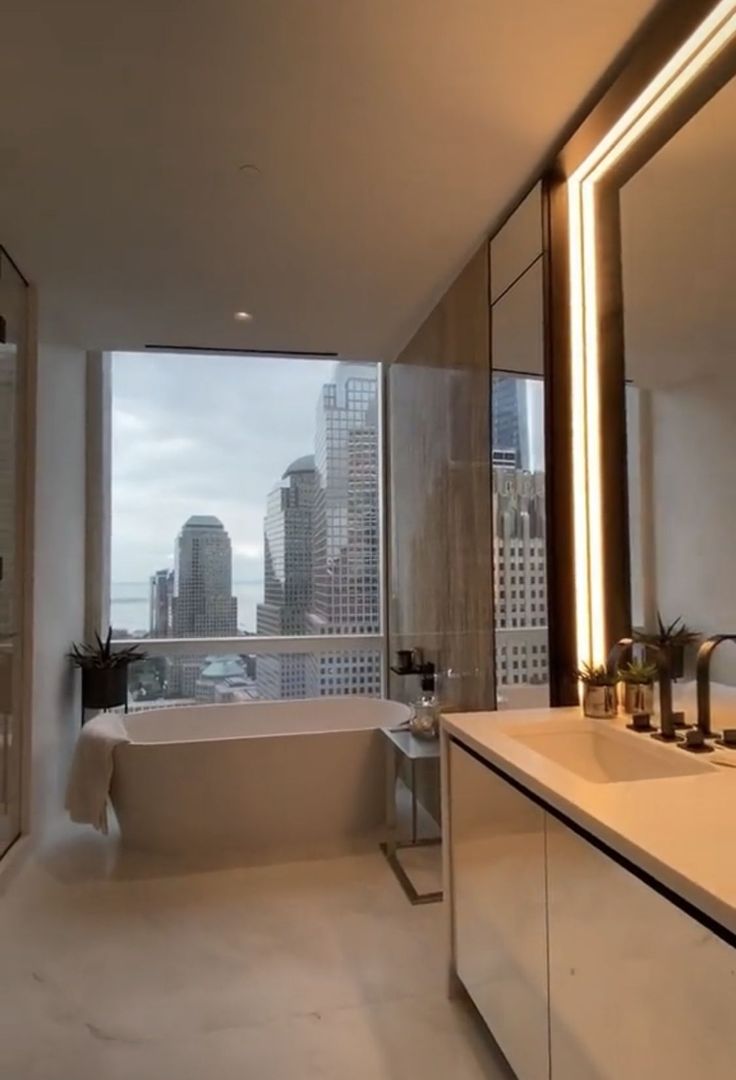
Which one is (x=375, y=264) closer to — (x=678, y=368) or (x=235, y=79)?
(x=235, y=79)

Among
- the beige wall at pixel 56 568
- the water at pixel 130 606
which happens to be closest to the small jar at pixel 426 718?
the beige wall at pixel 56 568

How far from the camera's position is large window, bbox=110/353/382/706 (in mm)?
4199

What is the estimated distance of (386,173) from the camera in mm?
2180

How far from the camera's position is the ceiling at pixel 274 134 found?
1581 millimetres

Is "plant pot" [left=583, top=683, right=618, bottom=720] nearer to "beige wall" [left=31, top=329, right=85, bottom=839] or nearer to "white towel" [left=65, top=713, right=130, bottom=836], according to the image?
"white towel" [left=65, top=713, right=130, bottom=836]

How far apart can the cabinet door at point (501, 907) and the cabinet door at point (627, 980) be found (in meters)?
0.07

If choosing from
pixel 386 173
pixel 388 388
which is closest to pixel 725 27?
pixel 386 173

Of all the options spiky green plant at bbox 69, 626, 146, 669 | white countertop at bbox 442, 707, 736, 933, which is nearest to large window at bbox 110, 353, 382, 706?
spiky green plant at bbox 69, 626, 146, 669

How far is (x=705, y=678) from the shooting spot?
1.52 metres

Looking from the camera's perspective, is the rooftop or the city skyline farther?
the rooftop

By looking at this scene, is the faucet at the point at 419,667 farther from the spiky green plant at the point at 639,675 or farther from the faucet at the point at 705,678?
the faucet at the point at 705,678

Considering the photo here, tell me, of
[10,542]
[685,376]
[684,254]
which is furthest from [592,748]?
[10,542]

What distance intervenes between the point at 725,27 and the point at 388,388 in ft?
9.81

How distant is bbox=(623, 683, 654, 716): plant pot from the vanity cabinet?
49 centimetres
